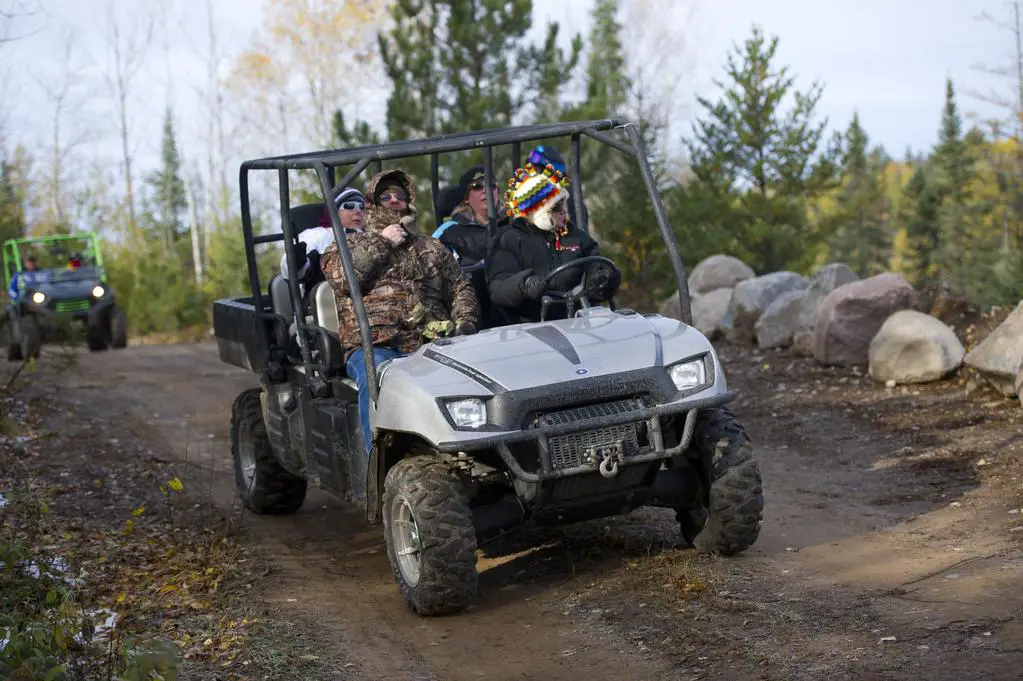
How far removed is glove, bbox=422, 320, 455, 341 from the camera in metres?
6.13

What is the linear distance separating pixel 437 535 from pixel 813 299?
28.6ft

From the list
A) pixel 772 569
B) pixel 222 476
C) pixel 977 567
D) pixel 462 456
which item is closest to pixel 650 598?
pixel 772 569

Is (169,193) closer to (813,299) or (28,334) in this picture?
(28,334)

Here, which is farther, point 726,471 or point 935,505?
point 935,505

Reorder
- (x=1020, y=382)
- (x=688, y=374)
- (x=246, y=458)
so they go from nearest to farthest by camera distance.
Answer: (x=688, y=374), (x=246, y=458), (x=1020, y=382)

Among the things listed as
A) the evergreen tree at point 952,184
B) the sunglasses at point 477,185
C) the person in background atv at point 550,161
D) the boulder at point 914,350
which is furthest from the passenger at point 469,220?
the evergreen tree at point 952,184

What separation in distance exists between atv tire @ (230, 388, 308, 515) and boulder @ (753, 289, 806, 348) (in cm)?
683

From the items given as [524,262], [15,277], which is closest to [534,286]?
[524,262]

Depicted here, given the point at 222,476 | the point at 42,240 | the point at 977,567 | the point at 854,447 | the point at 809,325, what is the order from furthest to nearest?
the point at 42,240 → the point at 809,325 → the point at 222,476 → the point at 854,447 → the point at 977,567

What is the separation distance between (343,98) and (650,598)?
109ft

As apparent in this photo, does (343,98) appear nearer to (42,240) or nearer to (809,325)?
(42,240)

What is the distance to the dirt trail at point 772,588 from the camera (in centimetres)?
450

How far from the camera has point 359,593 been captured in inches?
241

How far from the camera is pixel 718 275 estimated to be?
16.5 metres
